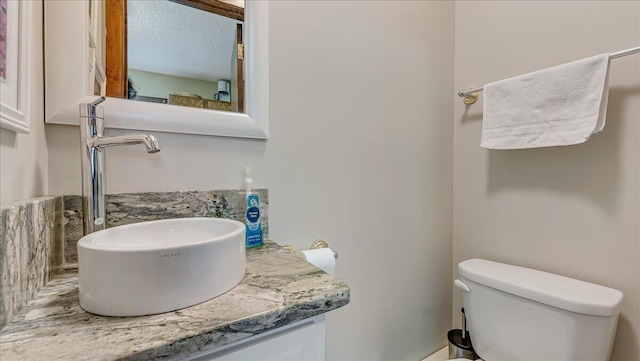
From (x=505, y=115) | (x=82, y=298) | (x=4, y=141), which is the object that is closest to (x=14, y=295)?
(x=82, y=298)

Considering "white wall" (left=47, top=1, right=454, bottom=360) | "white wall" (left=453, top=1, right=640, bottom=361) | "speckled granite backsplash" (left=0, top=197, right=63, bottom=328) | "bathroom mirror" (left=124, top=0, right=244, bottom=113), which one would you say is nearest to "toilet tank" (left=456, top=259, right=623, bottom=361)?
"white wall" (left=453, top=1, right=640, bottom=361)

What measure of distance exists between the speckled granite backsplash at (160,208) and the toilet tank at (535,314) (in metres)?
0.86

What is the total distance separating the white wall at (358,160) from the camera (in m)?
0.86

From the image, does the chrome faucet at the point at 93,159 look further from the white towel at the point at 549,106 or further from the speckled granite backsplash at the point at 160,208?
the white towel at the point at 549,106

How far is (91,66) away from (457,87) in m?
1.49

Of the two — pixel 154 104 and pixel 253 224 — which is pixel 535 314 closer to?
pixel 253 224

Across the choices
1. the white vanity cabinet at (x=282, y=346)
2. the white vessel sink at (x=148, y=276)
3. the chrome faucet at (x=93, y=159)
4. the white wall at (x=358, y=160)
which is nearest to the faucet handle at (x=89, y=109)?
the chrome faucet at (x=93, y=159)

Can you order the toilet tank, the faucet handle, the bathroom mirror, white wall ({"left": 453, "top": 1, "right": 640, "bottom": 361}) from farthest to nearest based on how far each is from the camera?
white wall ({"left": 453, "top": 1, "right": 640, "bottom": 361})
the toilet tank
the bathroom mirror
the faucet handle

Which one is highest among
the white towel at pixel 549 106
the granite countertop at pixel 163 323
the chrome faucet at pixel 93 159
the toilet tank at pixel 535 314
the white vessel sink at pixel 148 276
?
the white towel at pixel 549 106

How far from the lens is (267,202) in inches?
36.9

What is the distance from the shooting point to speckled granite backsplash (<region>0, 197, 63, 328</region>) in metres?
0.44

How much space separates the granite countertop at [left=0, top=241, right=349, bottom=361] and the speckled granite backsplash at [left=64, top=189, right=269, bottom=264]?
14 cm

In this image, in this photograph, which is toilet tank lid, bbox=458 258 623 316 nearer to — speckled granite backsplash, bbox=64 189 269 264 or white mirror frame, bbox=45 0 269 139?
speckled granite backsplash, bbox=64 189 269 264

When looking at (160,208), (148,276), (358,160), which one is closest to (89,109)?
(160,208)
